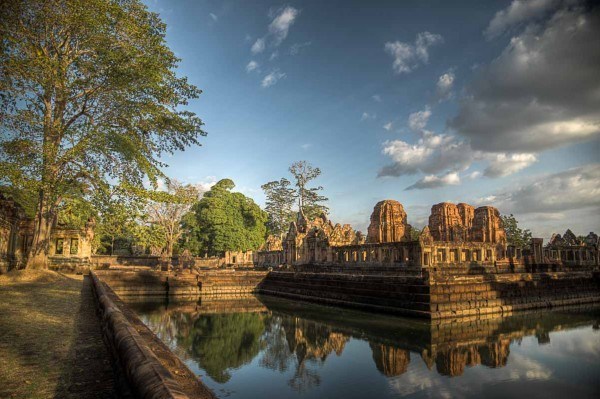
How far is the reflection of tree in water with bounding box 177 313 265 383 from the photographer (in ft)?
33.0

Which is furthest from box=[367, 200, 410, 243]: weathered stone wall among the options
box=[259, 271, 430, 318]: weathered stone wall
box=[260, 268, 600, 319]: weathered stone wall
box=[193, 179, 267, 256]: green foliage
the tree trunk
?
the tree trunk

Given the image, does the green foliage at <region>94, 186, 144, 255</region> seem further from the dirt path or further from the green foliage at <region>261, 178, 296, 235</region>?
A: the green foliage at <region>261, 178, 296, 235</region>

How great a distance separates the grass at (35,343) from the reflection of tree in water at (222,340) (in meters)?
3.63

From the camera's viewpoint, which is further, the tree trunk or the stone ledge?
the tree trunk

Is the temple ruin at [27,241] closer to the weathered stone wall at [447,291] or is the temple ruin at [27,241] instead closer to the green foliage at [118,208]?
the green foliage at [118,208]

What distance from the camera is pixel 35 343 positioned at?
5.82m

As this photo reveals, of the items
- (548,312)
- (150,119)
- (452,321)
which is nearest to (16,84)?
(150,119)

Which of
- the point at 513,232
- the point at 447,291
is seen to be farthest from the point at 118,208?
the point at 513,232

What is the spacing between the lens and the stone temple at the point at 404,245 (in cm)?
2220

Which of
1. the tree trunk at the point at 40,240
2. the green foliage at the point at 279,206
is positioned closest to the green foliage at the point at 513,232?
the green foliage at the point at 279,206

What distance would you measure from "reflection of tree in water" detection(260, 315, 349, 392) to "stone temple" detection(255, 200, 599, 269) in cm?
842

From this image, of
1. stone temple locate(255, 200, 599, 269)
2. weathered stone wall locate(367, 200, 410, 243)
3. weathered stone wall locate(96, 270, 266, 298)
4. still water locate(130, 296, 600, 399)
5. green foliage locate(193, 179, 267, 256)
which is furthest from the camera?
green foliage locate(193, 179, 267, 256)

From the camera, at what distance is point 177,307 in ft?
66.9

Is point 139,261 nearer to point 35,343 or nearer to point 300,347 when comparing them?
point 300,347
